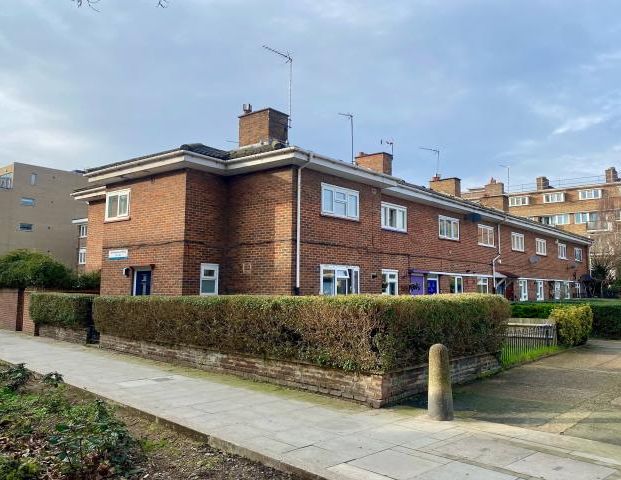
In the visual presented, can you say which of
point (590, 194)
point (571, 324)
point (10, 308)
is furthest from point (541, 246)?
point (590, 194)

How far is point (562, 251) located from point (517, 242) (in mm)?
9309

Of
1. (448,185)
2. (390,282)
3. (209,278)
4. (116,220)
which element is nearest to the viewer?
(209,278)

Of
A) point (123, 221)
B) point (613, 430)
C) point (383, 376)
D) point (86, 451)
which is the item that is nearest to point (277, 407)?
point (383, 376)

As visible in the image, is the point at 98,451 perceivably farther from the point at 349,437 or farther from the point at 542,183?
the point at 542,183

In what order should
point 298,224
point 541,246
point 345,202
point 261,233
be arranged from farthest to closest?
point 541,246
point 345,202
point 261,233
point 298,224

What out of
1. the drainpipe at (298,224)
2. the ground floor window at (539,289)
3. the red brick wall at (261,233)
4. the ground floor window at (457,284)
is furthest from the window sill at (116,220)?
the ground floor window at (539,289)

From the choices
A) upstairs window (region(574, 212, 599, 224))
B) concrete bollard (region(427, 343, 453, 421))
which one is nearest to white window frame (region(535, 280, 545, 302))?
concrete bollard (region(427, 343, 453, 421))

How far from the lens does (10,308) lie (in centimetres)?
1973

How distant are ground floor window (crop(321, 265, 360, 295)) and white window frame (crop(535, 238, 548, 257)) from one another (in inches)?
739

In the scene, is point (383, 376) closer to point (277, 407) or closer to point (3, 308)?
point (277, 407)

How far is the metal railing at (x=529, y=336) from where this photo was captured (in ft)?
41.8

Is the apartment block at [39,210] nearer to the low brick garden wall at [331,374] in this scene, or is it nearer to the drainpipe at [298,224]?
the drainpipe at [298,224]

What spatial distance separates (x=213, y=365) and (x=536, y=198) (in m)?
66.4

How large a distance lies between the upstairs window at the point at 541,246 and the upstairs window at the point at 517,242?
253 cm
